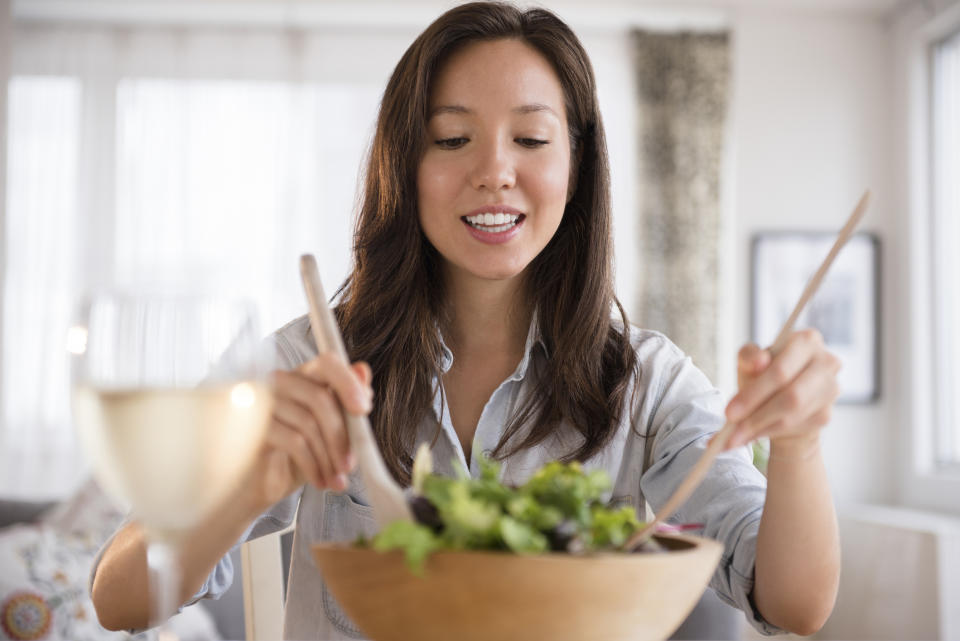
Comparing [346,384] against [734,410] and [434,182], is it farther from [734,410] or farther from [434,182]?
[434,182]

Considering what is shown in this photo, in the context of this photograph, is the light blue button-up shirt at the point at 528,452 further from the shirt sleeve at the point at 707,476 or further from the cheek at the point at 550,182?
the cheek at the point at 550,182

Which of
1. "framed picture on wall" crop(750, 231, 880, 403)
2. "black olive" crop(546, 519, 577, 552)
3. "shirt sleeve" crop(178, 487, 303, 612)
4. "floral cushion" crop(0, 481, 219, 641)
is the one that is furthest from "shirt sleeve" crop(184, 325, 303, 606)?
"framed picture on wall" crop(750, 231, 880, 403)

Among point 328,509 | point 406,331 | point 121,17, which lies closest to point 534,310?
point 406,331

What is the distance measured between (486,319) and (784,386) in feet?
2.68

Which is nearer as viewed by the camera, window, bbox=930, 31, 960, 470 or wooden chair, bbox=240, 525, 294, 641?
wooden chair, bbox=240, 525, 294, 641

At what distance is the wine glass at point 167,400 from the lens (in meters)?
0.44

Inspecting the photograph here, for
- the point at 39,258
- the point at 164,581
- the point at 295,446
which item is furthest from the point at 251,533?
the point at 39,258

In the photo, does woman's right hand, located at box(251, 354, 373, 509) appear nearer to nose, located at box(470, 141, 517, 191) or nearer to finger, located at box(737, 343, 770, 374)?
finger, located at box(737, 343, 770, 374)

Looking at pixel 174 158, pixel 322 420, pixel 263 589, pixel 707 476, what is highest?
pixel 174 158

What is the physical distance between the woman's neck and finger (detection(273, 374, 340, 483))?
0.79 metres

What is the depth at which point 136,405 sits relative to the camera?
1.47 feet

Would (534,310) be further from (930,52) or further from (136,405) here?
(930,52)

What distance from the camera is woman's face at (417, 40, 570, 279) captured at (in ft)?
4.21

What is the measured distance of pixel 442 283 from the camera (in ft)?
5.02
